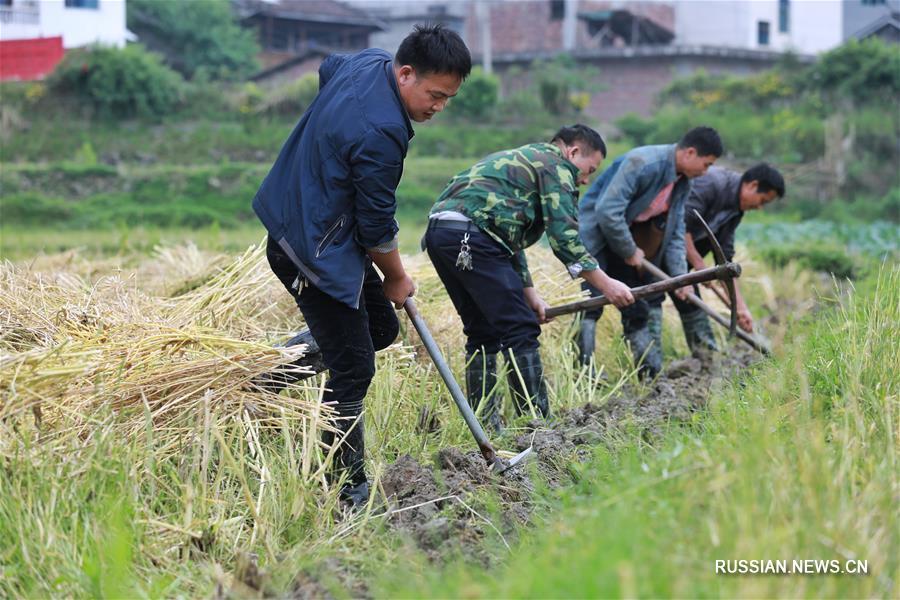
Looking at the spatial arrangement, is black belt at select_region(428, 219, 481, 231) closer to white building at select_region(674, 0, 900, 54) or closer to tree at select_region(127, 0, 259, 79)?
tree at select_region(127, 0, 259, 79)

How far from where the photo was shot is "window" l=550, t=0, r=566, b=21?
41.5 m

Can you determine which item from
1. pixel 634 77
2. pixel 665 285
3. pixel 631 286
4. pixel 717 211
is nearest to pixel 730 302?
pixel 631 286

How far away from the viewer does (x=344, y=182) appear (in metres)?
3.91

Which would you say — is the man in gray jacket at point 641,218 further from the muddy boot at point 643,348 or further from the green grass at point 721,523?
the green grass at point 721,523

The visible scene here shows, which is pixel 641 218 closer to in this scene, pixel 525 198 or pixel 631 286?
pixel 631 286

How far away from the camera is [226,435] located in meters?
3.99

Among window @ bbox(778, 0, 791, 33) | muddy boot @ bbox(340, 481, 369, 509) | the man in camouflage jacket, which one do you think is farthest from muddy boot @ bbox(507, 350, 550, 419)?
window @ bbox(778, 0, 791, 33)

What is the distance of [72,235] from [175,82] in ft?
41.1

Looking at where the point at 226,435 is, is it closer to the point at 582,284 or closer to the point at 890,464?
the point at 890,464

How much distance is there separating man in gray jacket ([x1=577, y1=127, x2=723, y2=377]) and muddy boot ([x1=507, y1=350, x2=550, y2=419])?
3.31ft

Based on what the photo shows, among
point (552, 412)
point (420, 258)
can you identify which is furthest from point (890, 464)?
point (420, 258)

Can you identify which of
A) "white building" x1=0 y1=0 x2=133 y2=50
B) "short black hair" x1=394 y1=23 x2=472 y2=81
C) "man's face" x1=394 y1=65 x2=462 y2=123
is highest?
"white building" x1=0 y1=0 x2=133 y2=50

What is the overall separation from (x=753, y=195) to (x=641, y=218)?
31.9 inches

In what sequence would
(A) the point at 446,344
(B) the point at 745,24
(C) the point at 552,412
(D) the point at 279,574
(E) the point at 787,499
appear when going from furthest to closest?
(B) the point at 745,24, (A) the point at 446,344, (C) the point at 552,412, (D) the point at 279,574, (E) the point at 787,499
